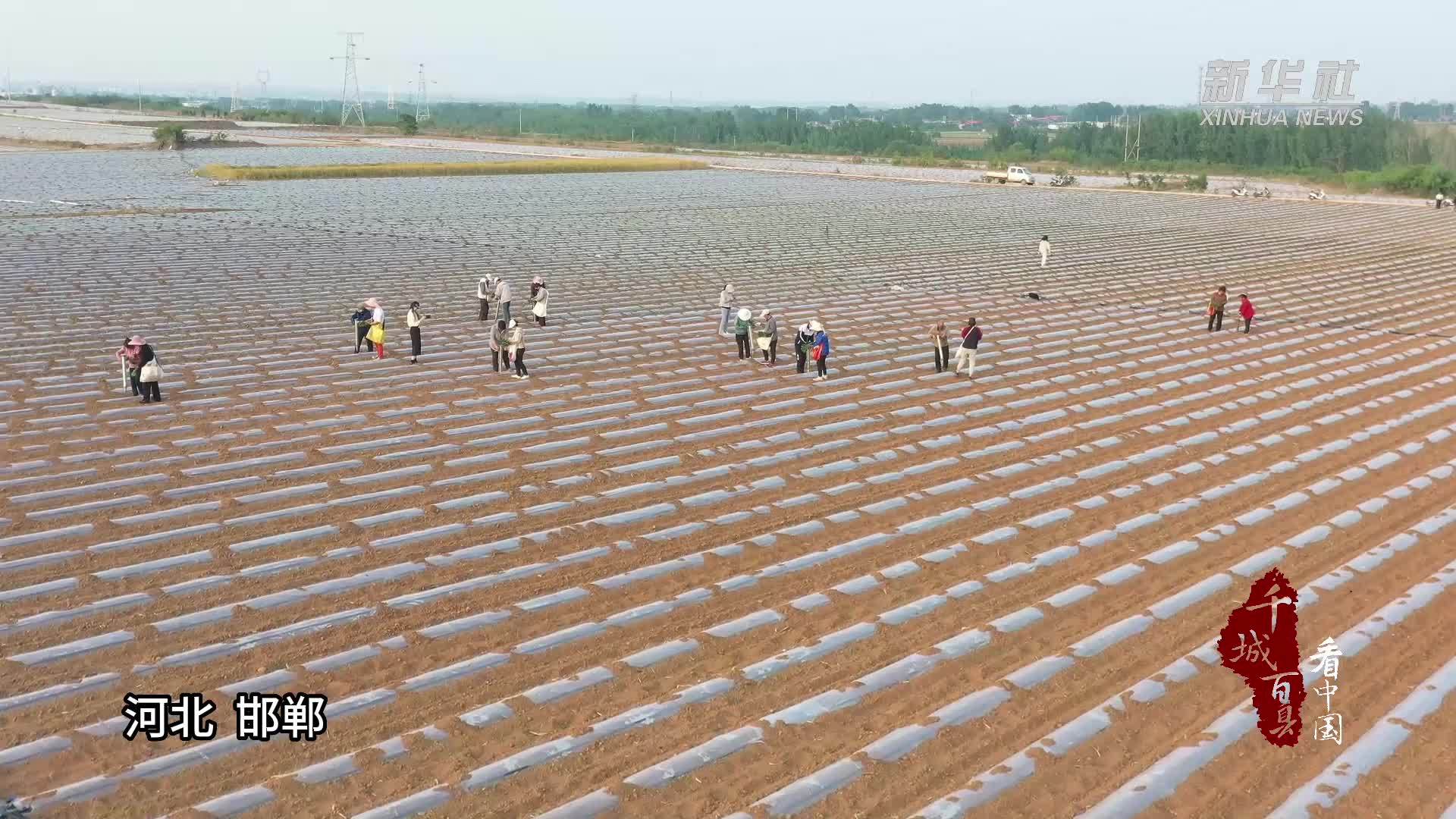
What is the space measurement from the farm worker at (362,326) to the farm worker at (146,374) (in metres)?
3.96

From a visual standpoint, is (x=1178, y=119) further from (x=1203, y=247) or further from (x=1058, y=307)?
(x=1058, y=307)

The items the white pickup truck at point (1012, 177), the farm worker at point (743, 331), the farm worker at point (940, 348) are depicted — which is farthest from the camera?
the white pickup truck at point (1012, 177)

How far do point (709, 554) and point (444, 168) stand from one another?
58.7 meters

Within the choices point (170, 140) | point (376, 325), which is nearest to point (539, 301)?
point (376, 325)

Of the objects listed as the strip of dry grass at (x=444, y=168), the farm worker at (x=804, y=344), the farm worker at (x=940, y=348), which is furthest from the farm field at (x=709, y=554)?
the strip of dry grass at (x=444, y=168)

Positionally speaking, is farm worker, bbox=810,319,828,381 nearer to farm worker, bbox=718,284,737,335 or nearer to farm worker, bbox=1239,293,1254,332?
farm worker, bbox=718,284,737,335

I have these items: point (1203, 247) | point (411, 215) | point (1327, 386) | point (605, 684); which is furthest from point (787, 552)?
point (411, 215)

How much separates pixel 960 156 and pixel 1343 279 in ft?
257

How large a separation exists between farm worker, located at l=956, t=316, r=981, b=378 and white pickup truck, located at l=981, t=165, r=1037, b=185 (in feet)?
179

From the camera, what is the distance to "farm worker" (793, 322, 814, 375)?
68.2 feet

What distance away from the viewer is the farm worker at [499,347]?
65.9 ft

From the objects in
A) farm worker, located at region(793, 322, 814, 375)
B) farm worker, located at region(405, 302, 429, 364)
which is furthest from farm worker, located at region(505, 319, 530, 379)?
farm worker, located at region(793, 322, 814, 375)

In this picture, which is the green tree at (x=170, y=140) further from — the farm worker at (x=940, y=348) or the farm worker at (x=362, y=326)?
the farm worker at (x=940, y=348)

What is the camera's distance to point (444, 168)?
222ft
